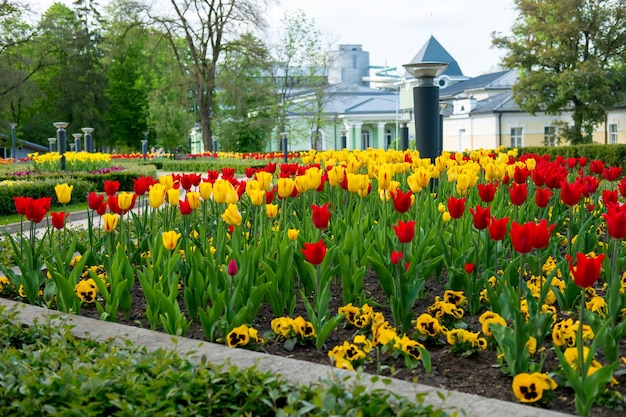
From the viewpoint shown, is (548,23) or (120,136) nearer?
(548,23)

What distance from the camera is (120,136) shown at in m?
61.1

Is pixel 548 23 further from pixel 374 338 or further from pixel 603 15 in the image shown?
pixel 374 338

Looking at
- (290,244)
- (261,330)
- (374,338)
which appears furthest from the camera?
(290,244)

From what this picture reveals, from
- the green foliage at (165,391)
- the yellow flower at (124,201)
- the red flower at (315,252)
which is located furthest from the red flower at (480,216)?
the yellow flower at (124,201)

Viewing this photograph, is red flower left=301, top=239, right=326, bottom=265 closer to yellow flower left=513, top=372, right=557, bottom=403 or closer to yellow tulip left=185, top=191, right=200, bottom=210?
yellow flower left=513, top=372, right=557, bottom=403

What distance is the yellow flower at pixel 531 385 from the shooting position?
9.95 ft

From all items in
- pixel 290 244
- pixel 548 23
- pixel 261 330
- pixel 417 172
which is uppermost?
pixel 548 23

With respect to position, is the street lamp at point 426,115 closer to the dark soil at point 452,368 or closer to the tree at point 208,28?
the dark soil at point 452,368

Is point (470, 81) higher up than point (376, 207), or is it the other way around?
point (470, 81)

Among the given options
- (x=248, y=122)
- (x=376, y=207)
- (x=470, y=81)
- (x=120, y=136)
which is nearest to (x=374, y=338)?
(x=376, y=207)

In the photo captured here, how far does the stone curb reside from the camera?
110 inches

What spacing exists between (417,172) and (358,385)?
281 centimetres

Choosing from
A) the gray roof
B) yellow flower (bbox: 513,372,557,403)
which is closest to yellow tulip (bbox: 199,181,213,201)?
yellow flower (bbox: 513,372,557,403)

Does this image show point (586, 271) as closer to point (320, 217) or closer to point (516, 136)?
point (320, 217)
